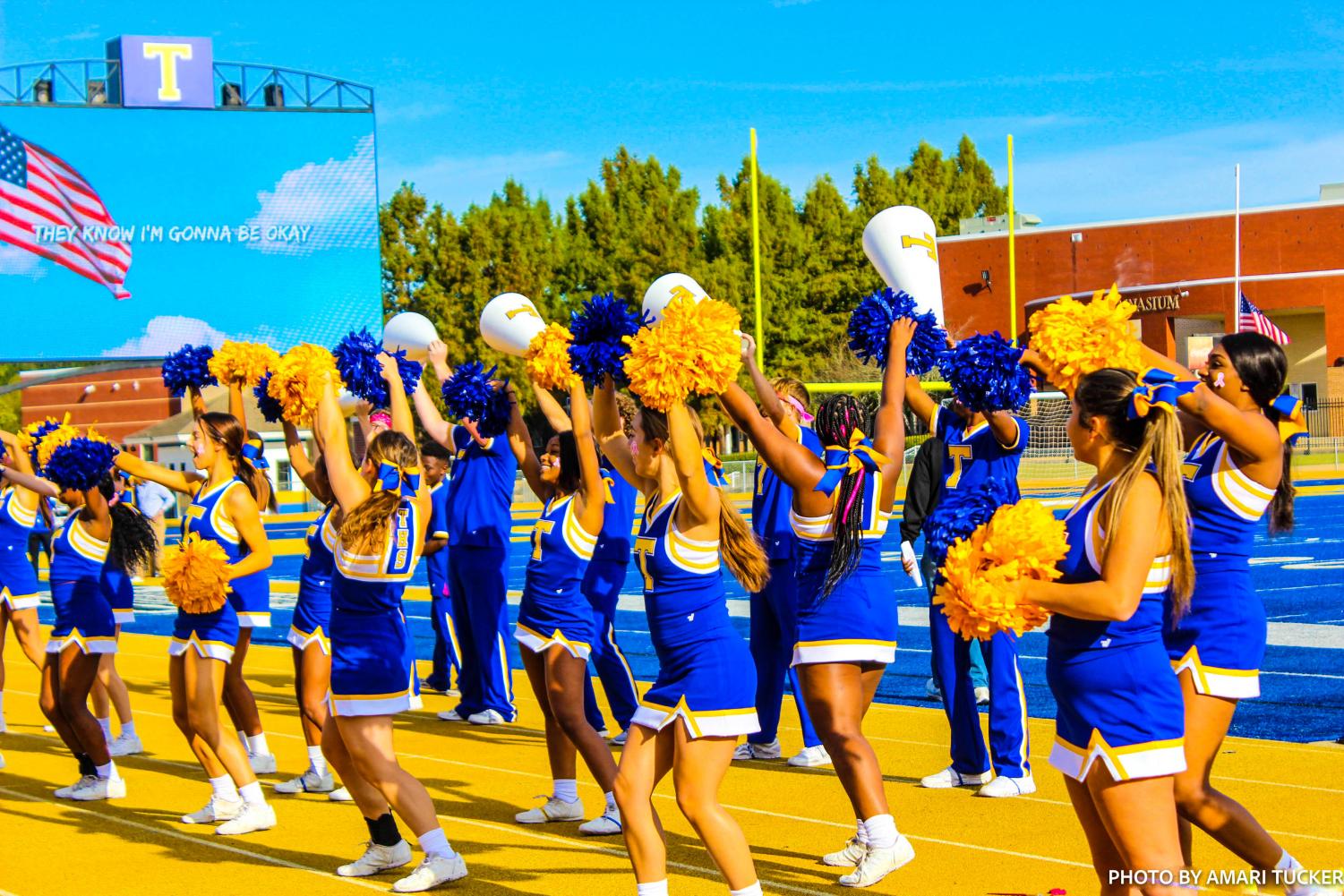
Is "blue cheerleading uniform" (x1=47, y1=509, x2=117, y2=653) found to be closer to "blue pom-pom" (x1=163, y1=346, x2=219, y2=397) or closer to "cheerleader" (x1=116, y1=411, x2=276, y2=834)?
"cheerleader" (x1=116, y1=411, x2=276, y2=834)

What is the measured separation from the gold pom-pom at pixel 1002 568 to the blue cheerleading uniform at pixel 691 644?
3.30 feet

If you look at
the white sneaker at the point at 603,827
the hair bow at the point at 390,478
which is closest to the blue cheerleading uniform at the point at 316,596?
the hair bow at the point at 390,478

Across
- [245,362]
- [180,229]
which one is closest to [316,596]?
[245,362]

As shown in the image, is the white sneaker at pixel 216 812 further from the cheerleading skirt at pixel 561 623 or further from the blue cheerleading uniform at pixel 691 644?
the blue cheerleading uniform at pixel 691 644

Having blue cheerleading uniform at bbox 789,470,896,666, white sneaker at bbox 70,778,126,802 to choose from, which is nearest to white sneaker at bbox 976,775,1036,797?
blue cheerleading uniform at bbox 789,470,896,666

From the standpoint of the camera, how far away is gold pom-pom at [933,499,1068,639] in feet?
11.3

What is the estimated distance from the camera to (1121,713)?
3.46 m

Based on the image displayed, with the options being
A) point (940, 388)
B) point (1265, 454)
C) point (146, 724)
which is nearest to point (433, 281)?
point (940, 388)

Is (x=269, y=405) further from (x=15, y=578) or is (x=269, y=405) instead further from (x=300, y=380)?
(x=15, y=578)

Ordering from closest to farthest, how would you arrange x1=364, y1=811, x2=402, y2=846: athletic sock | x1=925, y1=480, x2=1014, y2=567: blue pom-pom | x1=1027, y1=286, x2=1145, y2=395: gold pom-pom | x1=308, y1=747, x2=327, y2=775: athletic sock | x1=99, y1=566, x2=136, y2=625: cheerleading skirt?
1. x1=925, y1=480, x2=1014, y2=567: blue pom-pom
2. x1=1027, y1=286, x2=1145, y2=395: gold pom-pom
3. x1=364, y1=811, x2=402, y2=846: athletic sock
4. x1=308, y1=747, x2=327, y2=775: athletic sock
5. x1=99, y1=566, x2=136, y2=625: cheerleading skirt

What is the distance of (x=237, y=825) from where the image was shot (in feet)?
20.2

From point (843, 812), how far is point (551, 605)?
162 cm

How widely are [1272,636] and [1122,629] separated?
322 inches

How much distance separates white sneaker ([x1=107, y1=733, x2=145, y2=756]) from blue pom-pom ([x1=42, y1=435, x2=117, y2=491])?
2.07 metres
